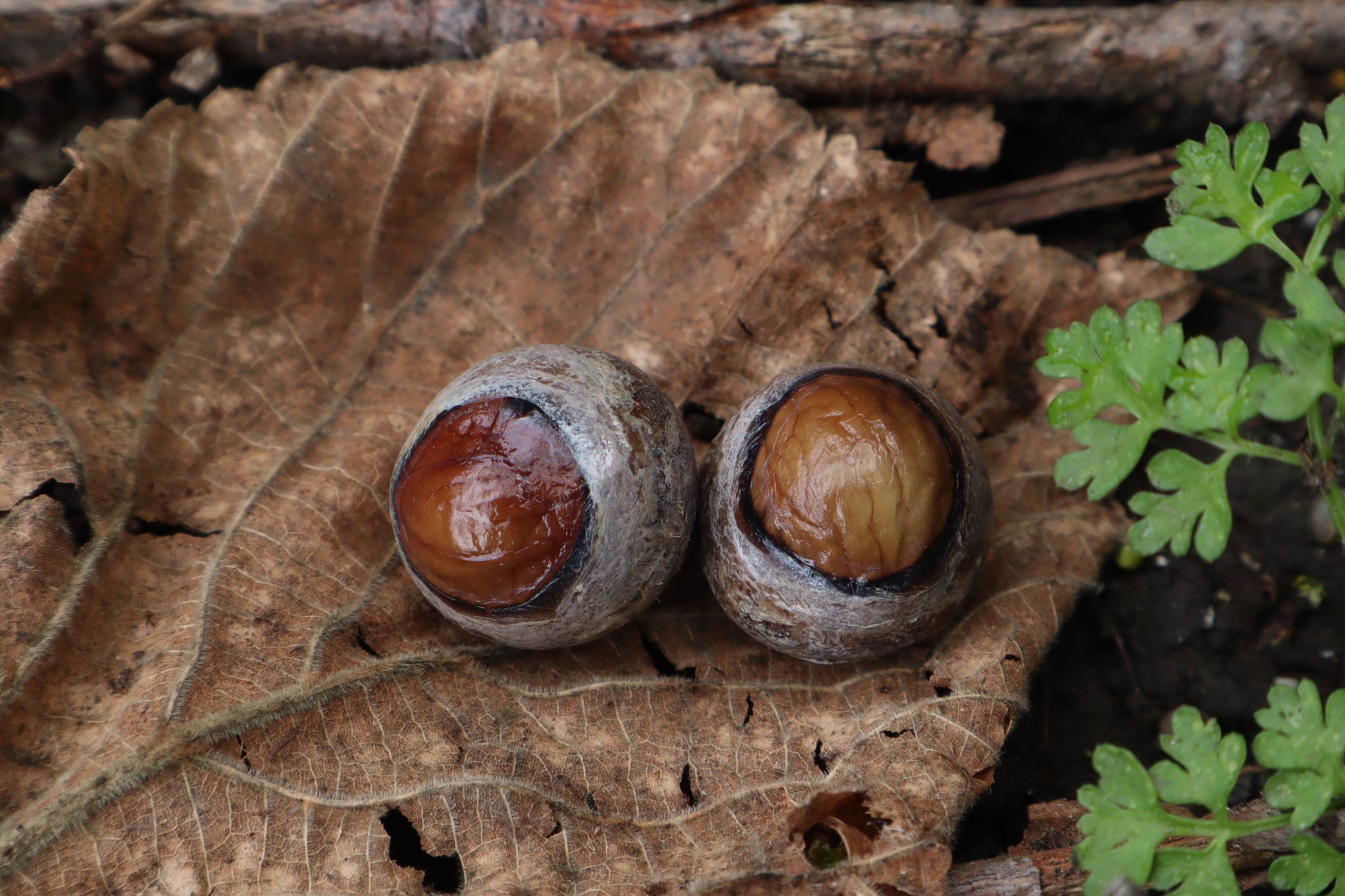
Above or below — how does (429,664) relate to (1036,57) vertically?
below

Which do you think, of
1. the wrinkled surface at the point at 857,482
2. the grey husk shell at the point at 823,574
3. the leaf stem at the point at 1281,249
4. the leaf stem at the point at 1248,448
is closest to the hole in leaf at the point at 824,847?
the grey husk shell at the point at 823,574

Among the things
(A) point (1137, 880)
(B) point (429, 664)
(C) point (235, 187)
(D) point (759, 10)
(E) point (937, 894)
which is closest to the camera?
(A) point (1137, 880)

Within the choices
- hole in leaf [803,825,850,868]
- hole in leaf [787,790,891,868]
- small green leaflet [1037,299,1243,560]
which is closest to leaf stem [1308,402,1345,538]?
small green leaflet [1037,299,1243,560]

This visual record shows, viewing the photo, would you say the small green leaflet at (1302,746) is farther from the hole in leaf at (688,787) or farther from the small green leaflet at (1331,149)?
the hole in leaf at (688,787)

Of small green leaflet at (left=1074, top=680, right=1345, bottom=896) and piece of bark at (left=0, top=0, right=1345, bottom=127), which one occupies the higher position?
piece of bark at (left=0, top=0, right=1345, bottom=127)

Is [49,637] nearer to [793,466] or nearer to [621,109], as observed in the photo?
[793,466]

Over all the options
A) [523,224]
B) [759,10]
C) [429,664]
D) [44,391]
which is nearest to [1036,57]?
[759,10]

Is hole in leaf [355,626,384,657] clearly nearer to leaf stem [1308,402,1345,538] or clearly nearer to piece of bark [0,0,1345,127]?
piece of bark [0,0,1345,127]
